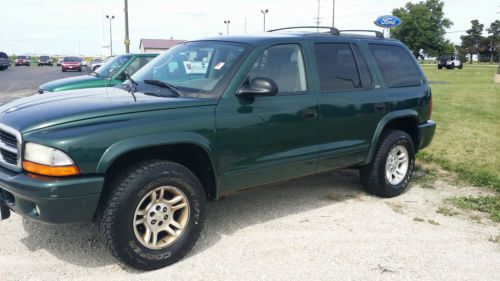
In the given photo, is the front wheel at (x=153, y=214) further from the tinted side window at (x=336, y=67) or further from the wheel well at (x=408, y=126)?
the wheel well at (x=408, y=126)

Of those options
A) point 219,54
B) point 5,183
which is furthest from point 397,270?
point 5,183

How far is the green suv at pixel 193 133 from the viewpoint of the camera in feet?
10.2

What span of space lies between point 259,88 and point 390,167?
2.47 m

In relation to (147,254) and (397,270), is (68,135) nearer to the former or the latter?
(147,254)

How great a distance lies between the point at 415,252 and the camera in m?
3.93

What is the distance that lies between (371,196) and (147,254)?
305 centimetres

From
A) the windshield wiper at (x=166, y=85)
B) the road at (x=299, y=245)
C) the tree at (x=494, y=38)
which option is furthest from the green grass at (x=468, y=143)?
the tree at (x=494, y=38)

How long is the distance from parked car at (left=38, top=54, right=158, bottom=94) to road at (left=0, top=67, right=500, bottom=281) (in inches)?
184

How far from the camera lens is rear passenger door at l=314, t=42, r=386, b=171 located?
450 centimetres

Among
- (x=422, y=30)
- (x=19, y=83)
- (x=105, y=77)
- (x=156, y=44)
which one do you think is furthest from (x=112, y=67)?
(x=422, y=30)

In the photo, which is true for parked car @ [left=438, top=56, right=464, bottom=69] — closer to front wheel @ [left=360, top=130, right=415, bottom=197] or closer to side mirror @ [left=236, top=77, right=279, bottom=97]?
front wheel @ [left=360, top=130, right=415, bottom=197]

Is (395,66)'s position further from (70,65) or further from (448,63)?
(448,63)

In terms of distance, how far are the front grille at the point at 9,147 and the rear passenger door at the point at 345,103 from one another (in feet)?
8.60

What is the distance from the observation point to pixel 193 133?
11.6ft
